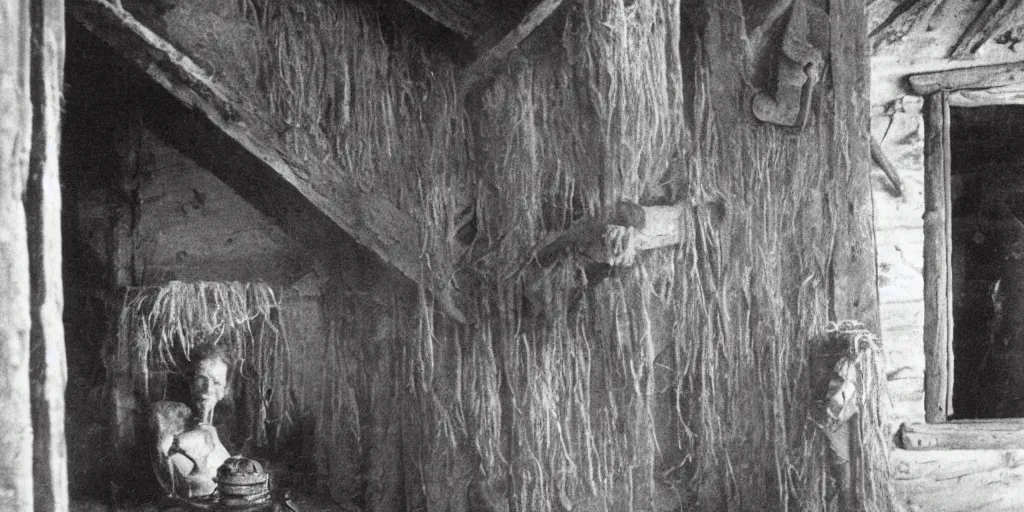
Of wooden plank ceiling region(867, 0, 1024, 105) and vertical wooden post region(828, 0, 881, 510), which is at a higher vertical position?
wooden plank ceiling region(867, 0, 1024, 105)

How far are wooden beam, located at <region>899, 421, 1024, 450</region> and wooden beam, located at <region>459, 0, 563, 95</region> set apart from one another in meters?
2.89

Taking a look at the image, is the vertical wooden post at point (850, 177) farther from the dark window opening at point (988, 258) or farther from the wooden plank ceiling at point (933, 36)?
the dark window opening at point (988, 258)

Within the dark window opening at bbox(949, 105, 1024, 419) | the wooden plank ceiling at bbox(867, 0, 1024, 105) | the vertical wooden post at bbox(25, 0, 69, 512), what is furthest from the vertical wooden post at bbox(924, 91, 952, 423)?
the vertical wooden post at bbox(25, 0, 69, 512)

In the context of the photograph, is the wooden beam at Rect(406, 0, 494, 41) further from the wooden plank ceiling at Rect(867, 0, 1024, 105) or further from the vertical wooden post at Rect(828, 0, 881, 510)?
the wooden plank ceiling at Rect(867, 0, 1024, 105)

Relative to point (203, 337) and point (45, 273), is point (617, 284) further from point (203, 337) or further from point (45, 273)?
point (45, 273)

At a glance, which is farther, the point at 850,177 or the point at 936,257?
the point at 936,257

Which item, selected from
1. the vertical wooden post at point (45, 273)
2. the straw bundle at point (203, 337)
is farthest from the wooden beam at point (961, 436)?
the vertical wooden post at point (45, 273)

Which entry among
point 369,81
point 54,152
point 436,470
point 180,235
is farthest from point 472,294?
point 54,152

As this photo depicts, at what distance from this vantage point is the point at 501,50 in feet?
10.6

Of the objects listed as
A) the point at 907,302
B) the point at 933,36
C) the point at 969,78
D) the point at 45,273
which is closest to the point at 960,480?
the point at 907,302

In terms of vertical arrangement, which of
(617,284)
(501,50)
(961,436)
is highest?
(501,50)

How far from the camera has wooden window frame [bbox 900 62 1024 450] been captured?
4.45 metres

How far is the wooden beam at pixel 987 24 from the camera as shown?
172 inches

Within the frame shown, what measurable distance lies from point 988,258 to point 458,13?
169 inches
